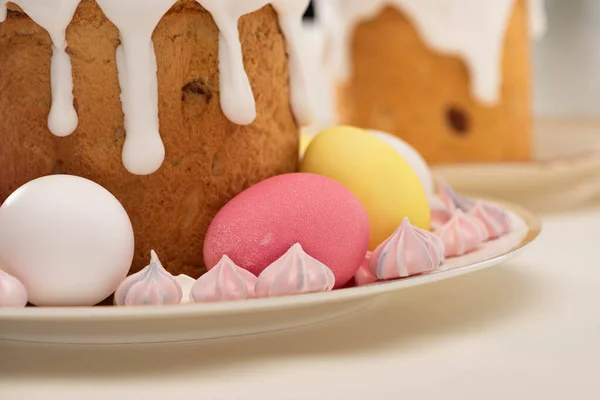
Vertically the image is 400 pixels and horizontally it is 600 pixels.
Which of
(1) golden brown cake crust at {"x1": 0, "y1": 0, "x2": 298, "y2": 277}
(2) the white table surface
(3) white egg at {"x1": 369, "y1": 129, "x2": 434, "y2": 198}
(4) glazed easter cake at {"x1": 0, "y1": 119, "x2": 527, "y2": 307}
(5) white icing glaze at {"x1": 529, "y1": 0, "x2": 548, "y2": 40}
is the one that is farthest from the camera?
(5) white icing glaze at {"x1": 529, "y1": 0, "x2": 548, "y2": 40}

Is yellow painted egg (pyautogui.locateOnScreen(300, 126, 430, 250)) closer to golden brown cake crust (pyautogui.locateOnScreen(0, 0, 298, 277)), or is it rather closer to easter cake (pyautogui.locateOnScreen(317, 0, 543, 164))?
golden brown cake crust (pyautogui.locateOnScreen(0, 0, 298, 277))

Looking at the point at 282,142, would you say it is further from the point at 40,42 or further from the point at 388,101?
the point at 388,101

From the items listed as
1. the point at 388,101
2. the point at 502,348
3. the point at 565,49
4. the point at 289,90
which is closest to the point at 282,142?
the point at 289,90

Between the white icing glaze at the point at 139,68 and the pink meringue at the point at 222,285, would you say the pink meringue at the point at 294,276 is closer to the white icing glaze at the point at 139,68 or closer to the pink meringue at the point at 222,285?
the pink meringue at the point at 222,285

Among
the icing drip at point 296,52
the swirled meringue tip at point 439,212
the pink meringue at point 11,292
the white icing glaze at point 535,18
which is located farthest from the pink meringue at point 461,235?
the white icing glaze at point 535,18

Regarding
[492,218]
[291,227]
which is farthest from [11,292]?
[492,218]

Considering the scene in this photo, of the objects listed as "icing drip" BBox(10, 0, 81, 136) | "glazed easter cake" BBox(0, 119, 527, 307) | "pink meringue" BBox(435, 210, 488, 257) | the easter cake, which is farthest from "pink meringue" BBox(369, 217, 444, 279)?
the easter cake

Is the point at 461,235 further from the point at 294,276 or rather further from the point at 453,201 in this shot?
the point at 294,276
